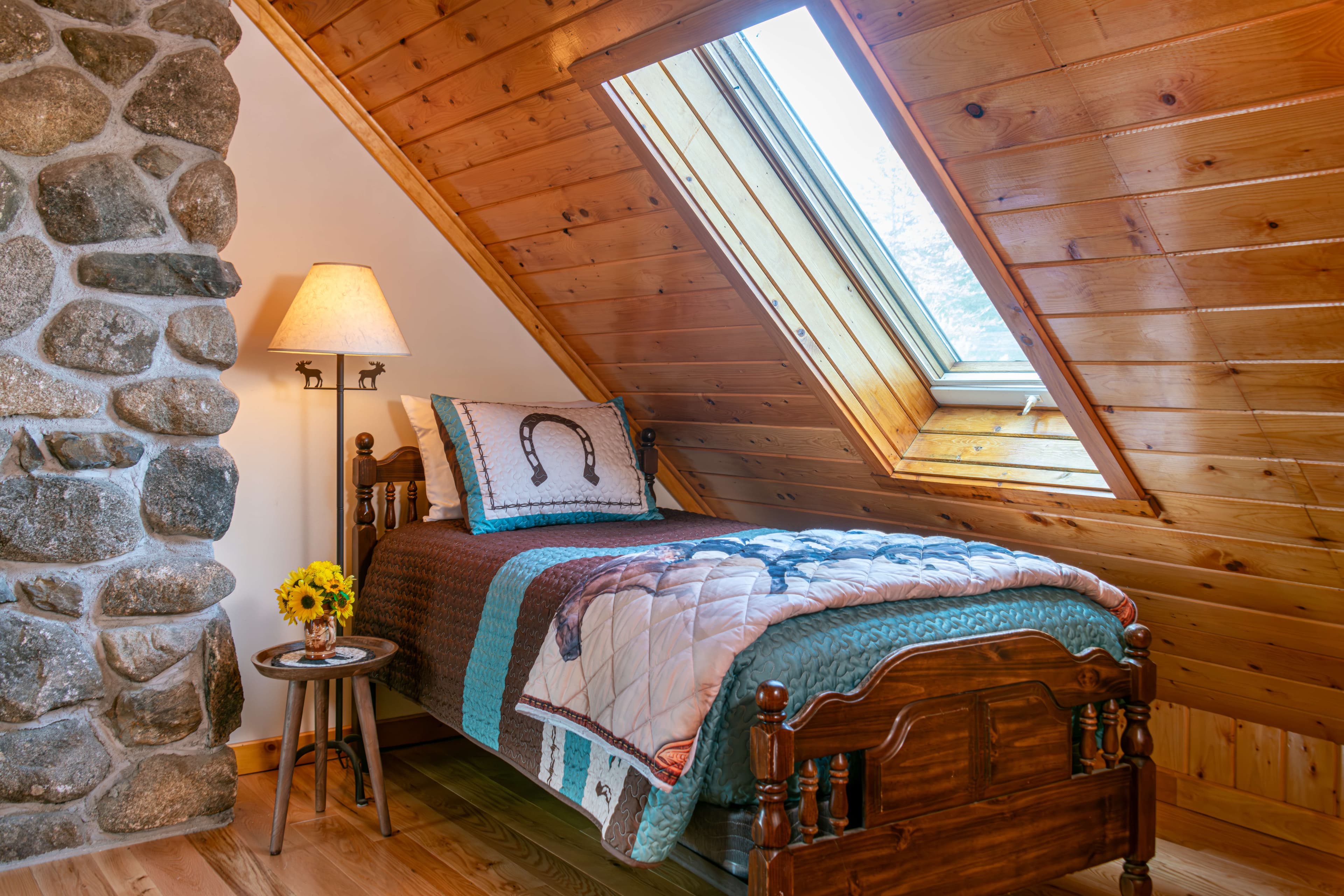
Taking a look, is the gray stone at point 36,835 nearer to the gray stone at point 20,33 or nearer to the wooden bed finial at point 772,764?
the gray stone at point 20,33

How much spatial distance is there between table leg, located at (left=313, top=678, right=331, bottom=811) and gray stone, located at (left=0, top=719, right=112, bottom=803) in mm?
449

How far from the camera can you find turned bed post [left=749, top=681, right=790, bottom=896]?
145 centimetres

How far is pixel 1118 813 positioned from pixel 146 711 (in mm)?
2026

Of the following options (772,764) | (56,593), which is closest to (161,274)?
(56,593)

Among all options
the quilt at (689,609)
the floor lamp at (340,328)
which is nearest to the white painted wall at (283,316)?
the floor lamp at (340,328)

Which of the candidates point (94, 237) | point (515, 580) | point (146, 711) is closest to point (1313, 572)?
point (515, 580)

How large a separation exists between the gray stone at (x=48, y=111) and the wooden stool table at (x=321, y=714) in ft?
3.86

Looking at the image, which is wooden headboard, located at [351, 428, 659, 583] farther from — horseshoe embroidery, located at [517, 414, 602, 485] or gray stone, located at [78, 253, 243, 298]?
gray stone, located at [78, 253, 243, 298]

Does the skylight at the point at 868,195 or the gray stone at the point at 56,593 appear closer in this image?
the gray stone at the point at 56,593

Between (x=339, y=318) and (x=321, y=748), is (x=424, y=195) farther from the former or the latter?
(x=321, y=748)

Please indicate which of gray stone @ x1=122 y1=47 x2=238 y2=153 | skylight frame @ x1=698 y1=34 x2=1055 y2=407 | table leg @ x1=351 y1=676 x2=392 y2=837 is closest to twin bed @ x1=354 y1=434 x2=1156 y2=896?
table leg @ x1=351 y1=676 x2=392 y2=837

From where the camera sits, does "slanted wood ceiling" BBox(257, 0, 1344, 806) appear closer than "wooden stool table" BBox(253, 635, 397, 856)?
Yes

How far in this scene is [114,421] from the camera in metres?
2.23

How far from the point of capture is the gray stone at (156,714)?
2256 mm
